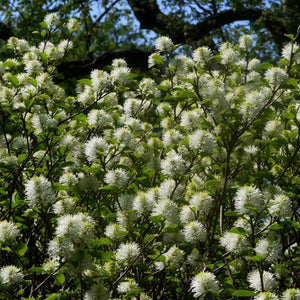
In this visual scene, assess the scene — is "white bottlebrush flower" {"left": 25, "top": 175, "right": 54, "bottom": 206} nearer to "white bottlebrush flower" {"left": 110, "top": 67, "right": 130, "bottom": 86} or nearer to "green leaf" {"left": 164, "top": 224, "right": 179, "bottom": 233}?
"green leaf" {"left": 164, "top": 224, "right": 179, "bottom": 233}

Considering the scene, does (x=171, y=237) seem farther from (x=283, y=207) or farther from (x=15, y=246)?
(x=15, y=246)

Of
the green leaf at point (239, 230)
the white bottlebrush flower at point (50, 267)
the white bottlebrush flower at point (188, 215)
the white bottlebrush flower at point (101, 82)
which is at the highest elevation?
the white bottlebrush flower at point (101, 82)

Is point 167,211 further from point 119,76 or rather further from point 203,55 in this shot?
point 203,55

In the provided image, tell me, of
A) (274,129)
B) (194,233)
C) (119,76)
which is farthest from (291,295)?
(119,76)

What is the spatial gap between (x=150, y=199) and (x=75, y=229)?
56 centimetres

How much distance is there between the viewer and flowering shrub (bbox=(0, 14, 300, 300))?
7.86ft

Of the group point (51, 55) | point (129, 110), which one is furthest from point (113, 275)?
point (51, 55)

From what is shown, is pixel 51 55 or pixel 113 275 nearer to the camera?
pixel 113 275

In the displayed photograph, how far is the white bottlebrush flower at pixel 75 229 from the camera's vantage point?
2.20 meters

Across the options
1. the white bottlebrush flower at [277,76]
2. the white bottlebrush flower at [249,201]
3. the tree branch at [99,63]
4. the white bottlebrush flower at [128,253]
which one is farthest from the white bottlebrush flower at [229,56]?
the tree branch at [99,63]

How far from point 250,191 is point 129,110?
1589 mm

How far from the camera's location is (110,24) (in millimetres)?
12539

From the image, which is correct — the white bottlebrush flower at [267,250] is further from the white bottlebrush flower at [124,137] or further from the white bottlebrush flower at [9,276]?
the white bottlebrush flower at [9,276]

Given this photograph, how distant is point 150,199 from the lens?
2.61 m
